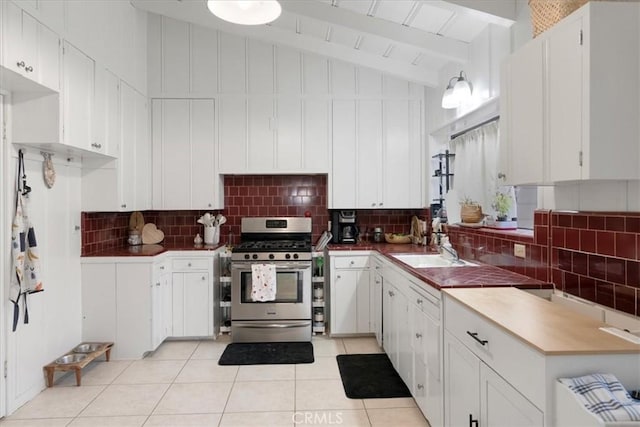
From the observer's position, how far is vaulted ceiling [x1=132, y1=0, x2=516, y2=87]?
2910mm

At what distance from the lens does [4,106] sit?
2572mm

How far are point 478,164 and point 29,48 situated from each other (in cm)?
338

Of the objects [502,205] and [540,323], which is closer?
[540,323]

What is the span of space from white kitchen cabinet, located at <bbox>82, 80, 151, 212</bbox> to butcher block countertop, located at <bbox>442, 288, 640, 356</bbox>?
299cm

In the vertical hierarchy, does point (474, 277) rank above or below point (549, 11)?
below

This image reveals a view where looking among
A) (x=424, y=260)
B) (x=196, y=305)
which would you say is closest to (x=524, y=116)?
(x=424, y=260)

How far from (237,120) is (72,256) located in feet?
6.65

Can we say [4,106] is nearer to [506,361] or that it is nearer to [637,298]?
[506,361]

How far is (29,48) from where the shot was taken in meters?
2.41

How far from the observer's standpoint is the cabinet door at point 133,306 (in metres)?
3.47

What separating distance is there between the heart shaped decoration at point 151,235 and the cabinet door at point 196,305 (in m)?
0.72

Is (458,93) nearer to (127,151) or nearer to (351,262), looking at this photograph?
(351,262)

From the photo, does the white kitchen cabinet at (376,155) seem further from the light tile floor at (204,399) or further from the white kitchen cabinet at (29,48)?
the white kitchen cabinet at (29,48)

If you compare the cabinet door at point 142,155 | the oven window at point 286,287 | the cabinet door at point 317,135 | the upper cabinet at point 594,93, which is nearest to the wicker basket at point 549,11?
the upper cabinet at point 594,93
